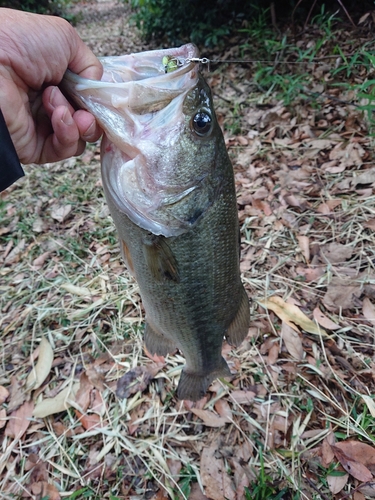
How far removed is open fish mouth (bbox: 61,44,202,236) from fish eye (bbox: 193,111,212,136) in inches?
1.8

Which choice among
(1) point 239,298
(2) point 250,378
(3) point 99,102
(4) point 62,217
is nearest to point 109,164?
(3) point 99,102

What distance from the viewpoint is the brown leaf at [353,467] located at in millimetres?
1733

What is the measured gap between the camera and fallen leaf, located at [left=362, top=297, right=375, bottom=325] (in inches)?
89.3

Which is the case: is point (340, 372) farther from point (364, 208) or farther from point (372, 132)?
point (372, 132)

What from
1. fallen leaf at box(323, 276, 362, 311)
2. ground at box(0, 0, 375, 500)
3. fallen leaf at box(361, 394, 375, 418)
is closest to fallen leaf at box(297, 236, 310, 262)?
ground at box(0, 0, 375, 500)

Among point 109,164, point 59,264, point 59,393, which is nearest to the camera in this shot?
point 109,164

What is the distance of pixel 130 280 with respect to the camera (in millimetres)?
2896

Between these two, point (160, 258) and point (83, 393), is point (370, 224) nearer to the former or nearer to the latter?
point (160, 258)

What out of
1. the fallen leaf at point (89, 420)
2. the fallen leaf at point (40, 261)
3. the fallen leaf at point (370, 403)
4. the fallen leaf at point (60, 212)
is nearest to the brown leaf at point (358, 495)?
the fallen leaf at point (370, 403)

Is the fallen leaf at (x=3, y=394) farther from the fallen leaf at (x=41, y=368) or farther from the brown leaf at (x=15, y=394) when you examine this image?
the fallen leaf at (x=41, y=368)

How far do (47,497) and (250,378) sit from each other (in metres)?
1.27

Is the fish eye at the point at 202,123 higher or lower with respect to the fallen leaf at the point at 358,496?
higher

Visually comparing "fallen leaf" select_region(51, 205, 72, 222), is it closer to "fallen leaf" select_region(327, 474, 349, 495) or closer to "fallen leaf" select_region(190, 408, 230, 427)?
"fallen leaf" select_region(190, 408, 230, 427)

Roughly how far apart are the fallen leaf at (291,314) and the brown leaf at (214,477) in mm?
877
